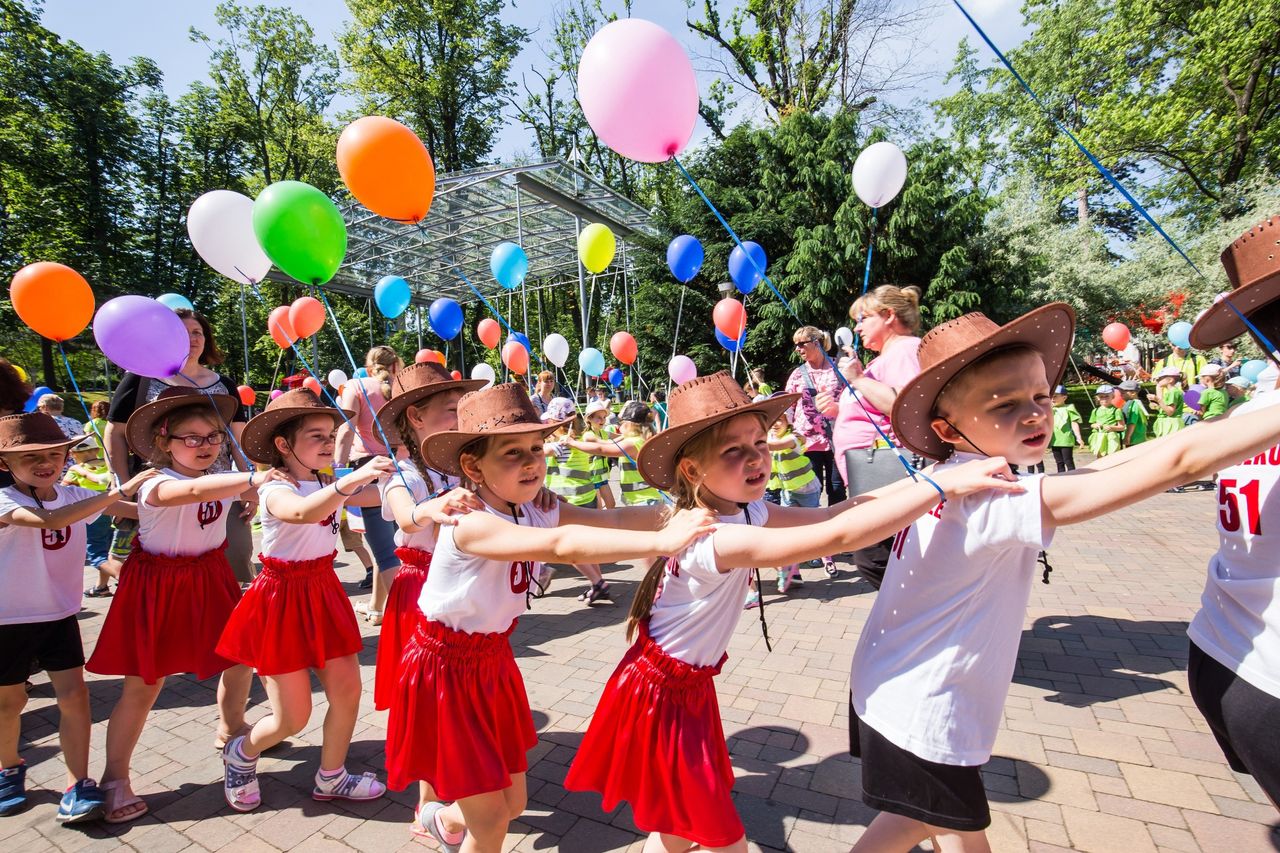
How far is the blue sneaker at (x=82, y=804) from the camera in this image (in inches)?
104

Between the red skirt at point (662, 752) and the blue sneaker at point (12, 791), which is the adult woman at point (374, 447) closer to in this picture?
the blue sneaker at point (12, 791)

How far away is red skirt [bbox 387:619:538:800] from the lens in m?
1.93

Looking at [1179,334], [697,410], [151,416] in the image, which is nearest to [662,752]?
[697,410]

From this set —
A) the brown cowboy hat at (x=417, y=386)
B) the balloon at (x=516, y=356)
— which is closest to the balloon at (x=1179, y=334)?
the balloon at (x=516, y=356)

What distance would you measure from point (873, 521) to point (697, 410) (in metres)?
0.60

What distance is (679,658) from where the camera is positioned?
6.07 feet

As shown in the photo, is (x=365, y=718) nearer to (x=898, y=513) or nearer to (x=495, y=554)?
(x=495, y=554)

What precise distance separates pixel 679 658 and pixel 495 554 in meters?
0.63

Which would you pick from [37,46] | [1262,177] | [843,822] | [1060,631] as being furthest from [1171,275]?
[37,46]

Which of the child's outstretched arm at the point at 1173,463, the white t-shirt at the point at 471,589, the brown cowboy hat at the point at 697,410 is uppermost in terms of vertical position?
the brown cowboy hat at the point at 697,410

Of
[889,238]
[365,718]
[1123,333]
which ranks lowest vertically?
[365,718]

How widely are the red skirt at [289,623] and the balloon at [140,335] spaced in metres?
1.27

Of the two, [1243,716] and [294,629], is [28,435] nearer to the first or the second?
[294,629]

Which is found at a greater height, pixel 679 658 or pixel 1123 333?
pixel 1123 333
